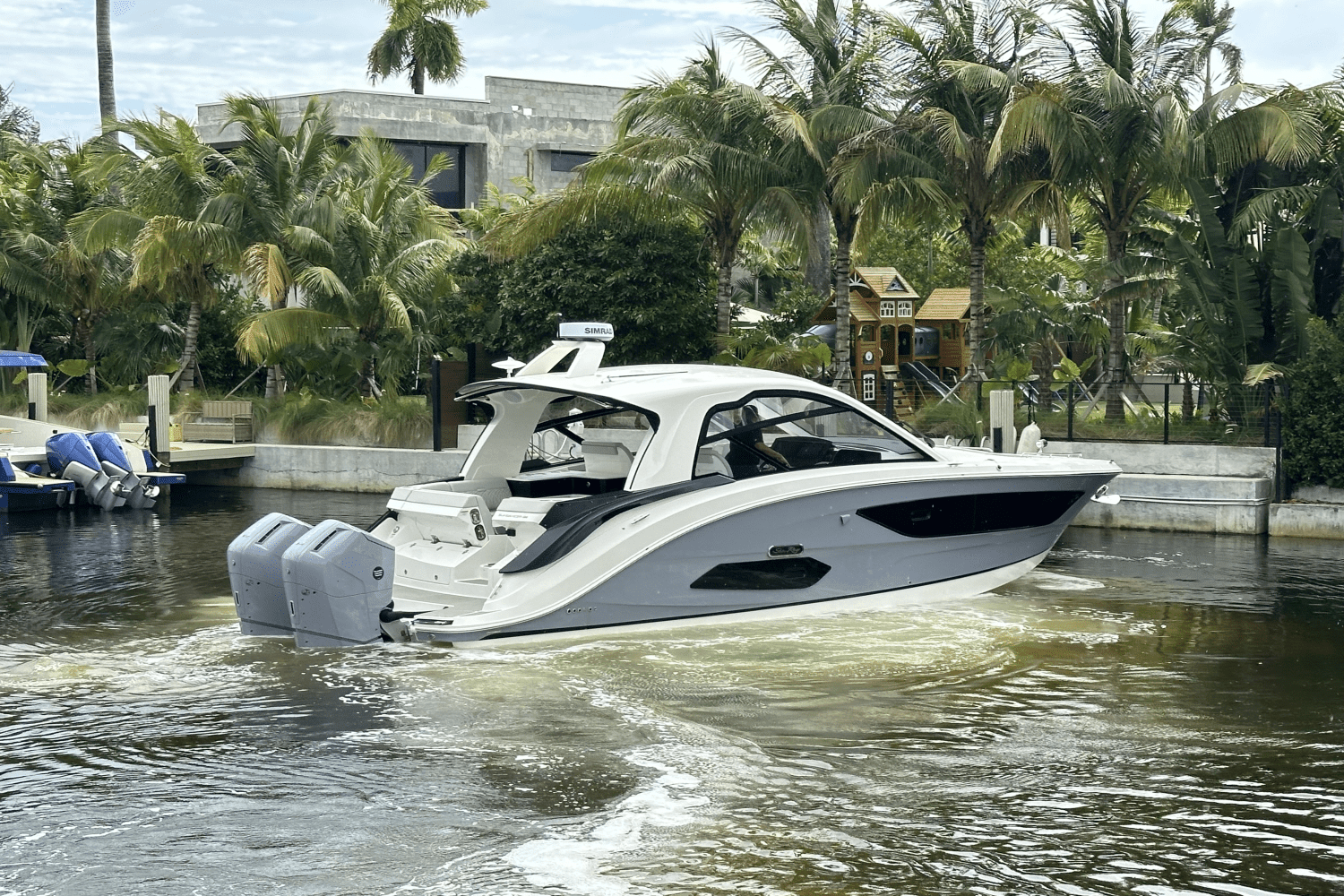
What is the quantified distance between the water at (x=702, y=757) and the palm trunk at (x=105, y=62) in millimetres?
33122

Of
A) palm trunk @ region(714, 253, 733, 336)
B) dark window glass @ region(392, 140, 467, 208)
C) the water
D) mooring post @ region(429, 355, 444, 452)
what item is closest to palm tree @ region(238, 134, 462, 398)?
mooring post @ region(429, 355, 444, 452)

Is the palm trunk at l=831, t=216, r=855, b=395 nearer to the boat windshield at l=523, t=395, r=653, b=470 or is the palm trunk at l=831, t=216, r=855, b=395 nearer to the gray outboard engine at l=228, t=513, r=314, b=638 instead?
the boat windshield at l=523, t=395, r=653, b=470

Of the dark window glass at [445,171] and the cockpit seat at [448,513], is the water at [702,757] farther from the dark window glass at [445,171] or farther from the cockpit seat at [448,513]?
the dark window glass at [445,171]

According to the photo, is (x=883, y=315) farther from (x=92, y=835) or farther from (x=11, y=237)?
(x=92, y=835)

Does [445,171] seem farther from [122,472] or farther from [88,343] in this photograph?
[122,472]

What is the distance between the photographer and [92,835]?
6047 millimetres

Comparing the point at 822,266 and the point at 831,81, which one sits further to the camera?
the point at 822,266

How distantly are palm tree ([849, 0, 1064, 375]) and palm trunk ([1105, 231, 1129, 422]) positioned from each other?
1131 mm

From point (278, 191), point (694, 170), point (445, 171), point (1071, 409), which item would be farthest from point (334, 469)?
point (445, 171)

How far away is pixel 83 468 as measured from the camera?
1980 cm

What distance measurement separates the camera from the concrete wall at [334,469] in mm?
21969

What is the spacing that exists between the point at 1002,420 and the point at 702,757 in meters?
12.5

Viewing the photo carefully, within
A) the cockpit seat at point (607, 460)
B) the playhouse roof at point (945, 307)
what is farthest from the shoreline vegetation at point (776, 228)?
the cockpit seat at point (607, 460)

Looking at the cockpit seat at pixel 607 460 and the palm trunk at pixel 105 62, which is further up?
the palm trunk at pixel 105 62
